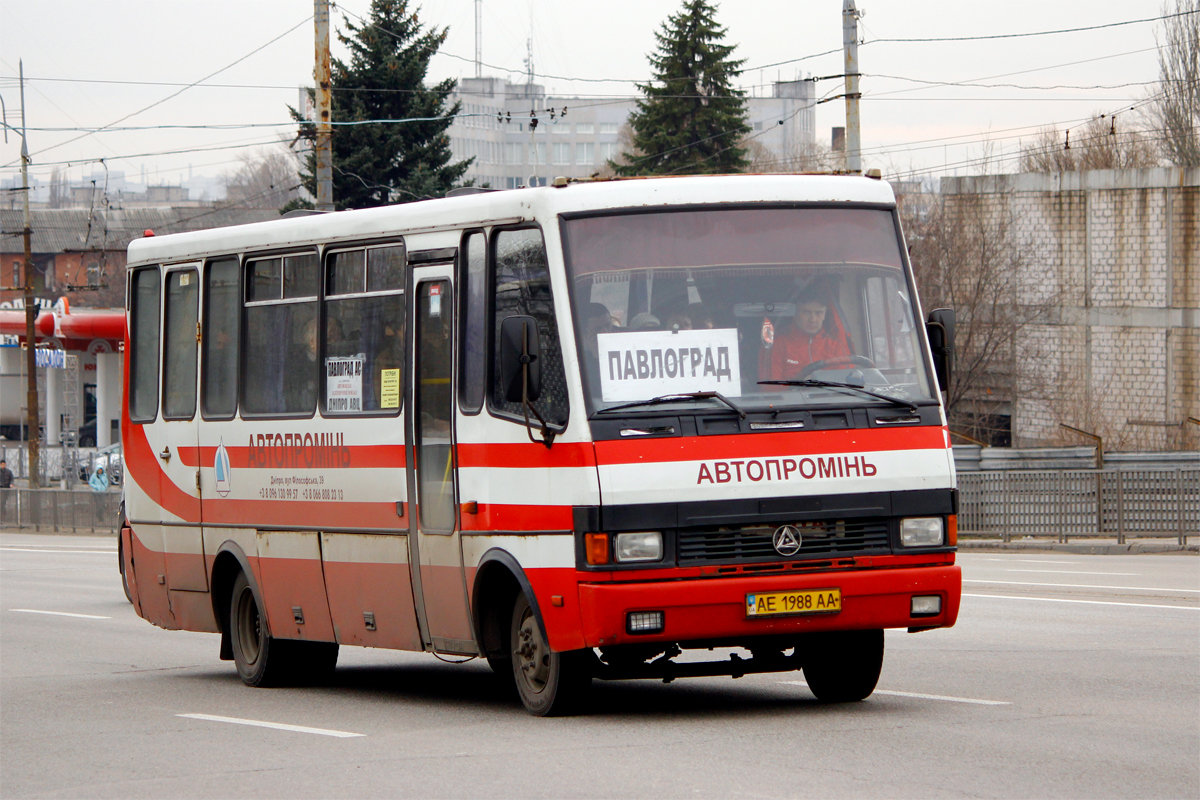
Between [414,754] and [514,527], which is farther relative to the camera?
[514,527]

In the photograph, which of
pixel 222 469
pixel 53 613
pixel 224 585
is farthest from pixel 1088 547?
pixel 222 469

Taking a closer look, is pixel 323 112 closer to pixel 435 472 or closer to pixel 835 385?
pixel 435 472

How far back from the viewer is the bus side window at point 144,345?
13.9 meters

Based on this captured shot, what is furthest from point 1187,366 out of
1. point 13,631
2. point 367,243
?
point 367,243

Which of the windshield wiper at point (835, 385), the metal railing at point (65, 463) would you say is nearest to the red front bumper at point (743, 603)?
the windshield wiper at point (835, 385)

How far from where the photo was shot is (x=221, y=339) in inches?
508

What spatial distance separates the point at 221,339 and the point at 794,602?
18.8 ft

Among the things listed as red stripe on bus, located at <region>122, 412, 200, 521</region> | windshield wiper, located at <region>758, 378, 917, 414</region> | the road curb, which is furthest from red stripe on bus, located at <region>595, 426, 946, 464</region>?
the road curb

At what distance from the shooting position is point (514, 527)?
9422 mm

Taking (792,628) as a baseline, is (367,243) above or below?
above

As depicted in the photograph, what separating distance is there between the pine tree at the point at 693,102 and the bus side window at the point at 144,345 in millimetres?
46088

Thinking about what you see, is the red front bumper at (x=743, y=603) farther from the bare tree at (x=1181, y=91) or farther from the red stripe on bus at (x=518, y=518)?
the bare tree at (x=1181, y=91)

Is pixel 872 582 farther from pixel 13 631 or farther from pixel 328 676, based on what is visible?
pixel 13 631

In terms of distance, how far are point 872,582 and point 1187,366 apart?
141 ft
